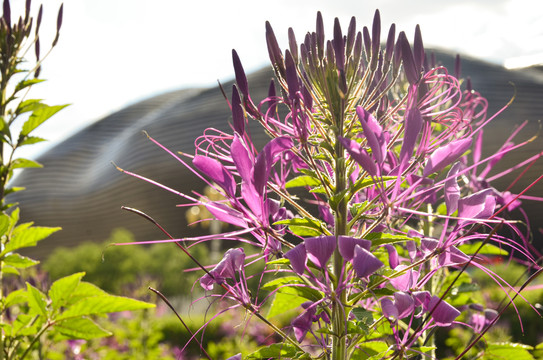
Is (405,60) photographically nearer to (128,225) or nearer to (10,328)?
(10,328)

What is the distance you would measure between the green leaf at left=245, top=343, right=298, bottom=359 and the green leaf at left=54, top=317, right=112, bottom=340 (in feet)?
2.83

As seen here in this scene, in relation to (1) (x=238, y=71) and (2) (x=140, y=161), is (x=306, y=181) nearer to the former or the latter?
(1) (x=238, y=71)

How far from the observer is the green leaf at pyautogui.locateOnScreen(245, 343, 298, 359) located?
48.8 inches

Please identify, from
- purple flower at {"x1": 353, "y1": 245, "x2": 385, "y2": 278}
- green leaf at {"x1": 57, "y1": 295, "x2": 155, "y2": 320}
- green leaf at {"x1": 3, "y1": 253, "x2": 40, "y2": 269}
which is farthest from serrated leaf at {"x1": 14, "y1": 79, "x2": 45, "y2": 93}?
purple flower at {"x1": 353, "y1": 245, "x2": 385, "y2": 278}

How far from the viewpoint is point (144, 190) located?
45.1 metres

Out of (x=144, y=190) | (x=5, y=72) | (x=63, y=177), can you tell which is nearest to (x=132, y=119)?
(x=63, y=177)

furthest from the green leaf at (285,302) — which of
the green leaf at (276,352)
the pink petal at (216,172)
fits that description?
the pink petal at (216,172)

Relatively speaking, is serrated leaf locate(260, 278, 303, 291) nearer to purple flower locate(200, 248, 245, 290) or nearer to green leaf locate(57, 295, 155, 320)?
purple flower locate(200, 248, 245, 290)

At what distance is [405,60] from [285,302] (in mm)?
747

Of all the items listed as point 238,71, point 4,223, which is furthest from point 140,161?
point 238,71

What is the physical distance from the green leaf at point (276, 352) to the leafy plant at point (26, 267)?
550mm

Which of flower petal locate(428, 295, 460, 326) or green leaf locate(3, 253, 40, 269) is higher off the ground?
flower petal locate(428, 295, 460, 326)

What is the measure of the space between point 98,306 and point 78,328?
0.51 feet

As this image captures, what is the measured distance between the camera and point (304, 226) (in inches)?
47.8
